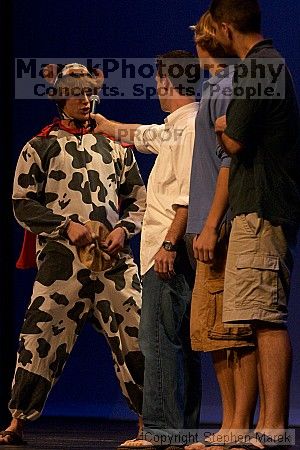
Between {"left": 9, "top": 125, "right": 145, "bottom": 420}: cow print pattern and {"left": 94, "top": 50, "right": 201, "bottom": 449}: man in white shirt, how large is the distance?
48 cm

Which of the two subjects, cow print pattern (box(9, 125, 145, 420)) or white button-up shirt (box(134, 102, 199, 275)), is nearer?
white button-up shirt (box(134, 102, 199, 275))

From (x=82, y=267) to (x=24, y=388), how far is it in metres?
0.46

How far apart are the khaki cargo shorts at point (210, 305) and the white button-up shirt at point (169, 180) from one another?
0.41 metres

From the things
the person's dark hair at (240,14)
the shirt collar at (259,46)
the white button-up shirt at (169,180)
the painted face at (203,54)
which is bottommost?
the white button-up shirt at (169,180)

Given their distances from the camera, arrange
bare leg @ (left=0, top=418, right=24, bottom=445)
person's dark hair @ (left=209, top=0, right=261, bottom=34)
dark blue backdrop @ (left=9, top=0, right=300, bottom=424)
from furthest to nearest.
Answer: dark blue backdrop @ (left=9, top=0, right=300, bottom=424)
bare leg @ (left=0, top=418, right=24, bottom=445)
person's dark hair @ (left=209, top=0, right=261, bottom=34)

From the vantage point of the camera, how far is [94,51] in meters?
5.33

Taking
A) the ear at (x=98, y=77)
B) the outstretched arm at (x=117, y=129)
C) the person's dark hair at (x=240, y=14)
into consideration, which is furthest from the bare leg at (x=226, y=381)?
the ear at (x=98, y=77)

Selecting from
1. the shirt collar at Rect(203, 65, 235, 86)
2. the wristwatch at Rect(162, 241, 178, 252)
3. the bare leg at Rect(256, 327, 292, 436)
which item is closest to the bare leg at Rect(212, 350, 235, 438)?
the bare leg at Rect(256, 327, 292, 436)

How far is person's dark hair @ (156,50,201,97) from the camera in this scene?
140 inches

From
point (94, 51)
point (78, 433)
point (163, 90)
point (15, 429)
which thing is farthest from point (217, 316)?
point (94, 51)

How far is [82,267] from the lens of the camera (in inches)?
157

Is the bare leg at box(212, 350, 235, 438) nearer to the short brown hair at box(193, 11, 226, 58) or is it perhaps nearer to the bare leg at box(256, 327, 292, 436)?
the bare leg at box(256, 327, 292, 436)

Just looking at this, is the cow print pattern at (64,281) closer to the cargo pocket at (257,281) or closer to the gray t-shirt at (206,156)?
the gray t-shirt at (206,156)

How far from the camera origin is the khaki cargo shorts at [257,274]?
276cm
